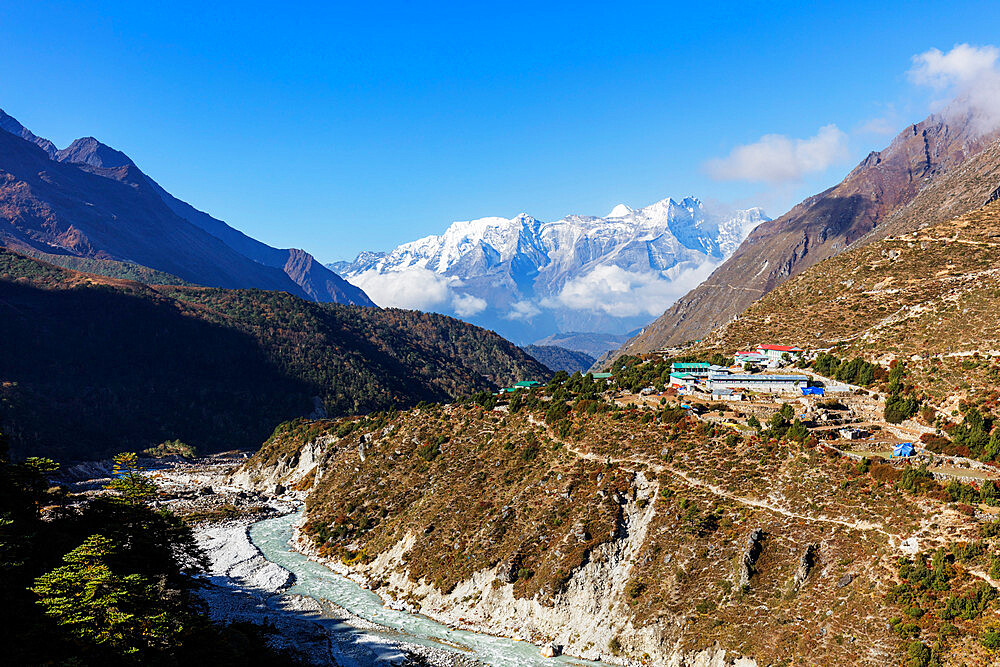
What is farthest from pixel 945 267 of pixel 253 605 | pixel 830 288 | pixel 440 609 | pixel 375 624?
pixel 253 605

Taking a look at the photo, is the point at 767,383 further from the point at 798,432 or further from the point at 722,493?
the point at 722,493

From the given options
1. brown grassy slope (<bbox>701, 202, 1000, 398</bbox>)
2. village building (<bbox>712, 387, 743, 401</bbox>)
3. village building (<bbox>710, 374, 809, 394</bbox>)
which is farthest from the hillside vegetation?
brown grassy slope (<bbox>701, 202, 1000, 398</bbox>)

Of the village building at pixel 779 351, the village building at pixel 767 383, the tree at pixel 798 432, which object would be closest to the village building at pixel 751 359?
the village building at pixel 779 351

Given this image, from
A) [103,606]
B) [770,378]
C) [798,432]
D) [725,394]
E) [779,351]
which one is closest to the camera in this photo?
[103,606]

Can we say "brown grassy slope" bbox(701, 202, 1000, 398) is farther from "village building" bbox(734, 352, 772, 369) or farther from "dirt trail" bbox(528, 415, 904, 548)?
"dirt trail" bbox(528, 415, 904, 548)

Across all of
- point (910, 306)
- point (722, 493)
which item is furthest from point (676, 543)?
point (910, 306)

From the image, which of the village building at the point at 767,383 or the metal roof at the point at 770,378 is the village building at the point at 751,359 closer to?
the metal roof at the point at 770,378

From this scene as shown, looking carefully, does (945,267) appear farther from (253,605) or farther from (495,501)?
(253,605)
